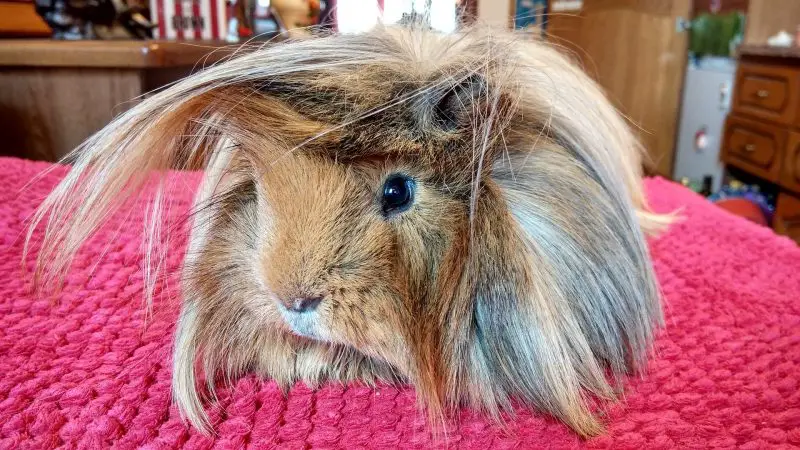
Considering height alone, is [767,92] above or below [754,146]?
above

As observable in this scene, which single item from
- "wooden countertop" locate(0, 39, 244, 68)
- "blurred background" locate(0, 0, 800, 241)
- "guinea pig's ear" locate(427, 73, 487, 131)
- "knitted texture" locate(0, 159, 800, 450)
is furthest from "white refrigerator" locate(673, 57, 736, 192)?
"guinea pig's ear" locate(427, 73, 487, 131)

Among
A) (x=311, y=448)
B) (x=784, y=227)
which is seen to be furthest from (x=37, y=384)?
(x=784, y=227)

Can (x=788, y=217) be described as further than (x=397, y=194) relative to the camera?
Yes

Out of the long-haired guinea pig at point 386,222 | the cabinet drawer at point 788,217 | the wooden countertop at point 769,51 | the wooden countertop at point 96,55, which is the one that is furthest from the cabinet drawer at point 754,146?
the wooden countertop at point 96,55

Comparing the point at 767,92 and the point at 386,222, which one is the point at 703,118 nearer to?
the point at 767,92

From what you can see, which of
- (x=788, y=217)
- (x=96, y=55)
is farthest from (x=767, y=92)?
(x=96, y=55)

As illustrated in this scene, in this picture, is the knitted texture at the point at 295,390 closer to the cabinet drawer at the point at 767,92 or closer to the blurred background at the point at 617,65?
the blurred background at the point at 617,65
